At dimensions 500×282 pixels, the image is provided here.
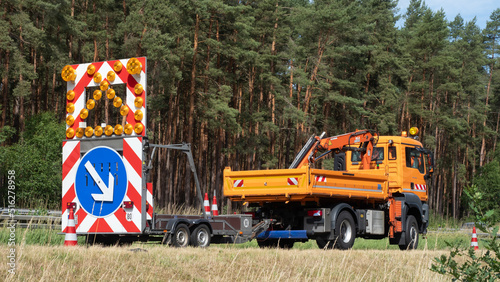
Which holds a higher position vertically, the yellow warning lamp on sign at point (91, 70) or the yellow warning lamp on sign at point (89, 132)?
the yellow warning lamp on sign at point (91, 70)

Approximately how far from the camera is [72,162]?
1119cm

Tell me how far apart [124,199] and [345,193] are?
5795 mm

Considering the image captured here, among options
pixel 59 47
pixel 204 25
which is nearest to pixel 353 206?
pixel 59 47

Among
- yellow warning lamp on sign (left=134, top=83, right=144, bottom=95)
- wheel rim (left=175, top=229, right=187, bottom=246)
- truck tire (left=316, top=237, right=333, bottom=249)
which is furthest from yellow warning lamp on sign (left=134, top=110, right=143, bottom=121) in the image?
truck tire (left=316, top=237, right=333, bottom=249)

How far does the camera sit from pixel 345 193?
575 inches

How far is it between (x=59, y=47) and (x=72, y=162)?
27.6 m

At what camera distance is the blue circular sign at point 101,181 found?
35.4 ft

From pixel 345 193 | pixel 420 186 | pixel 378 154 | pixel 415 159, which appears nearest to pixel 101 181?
pixel 345 193

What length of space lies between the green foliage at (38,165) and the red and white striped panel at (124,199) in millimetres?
17438

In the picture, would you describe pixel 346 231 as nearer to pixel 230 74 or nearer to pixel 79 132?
pixel 79 132

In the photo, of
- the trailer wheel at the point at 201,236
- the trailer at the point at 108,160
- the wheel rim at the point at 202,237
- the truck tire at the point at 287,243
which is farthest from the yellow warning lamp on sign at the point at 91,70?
the truck tire at the point at 287,243

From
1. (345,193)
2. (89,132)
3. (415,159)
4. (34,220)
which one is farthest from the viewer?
(415,159)

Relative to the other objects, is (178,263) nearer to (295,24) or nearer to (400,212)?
(400,212)

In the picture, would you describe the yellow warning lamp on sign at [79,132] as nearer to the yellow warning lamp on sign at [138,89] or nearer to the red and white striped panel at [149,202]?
the yellow warning lamp on sign at [138,89]
